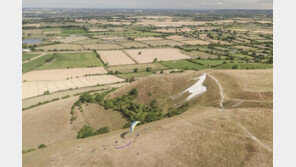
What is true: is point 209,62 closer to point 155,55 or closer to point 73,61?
point 155,55

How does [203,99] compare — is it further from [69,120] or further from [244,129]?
[69,120]

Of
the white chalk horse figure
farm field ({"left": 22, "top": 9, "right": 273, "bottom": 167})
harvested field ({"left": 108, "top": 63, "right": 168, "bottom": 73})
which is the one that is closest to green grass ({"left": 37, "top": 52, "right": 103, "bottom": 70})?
farm field ({"left": 22, "top": 9, "right": 273, "bottom": 167})

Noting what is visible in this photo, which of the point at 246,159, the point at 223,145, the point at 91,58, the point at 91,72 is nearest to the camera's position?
the point at 246,159

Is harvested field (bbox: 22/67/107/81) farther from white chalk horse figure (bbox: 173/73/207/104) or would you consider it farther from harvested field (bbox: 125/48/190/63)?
white chalk horse figure (bbox: 173/73/207/104)

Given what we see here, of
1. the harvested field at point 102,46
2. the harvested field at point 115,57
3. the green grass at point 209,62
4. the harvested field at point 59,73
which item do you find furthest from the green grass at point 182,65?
the harvested field at point 102,46

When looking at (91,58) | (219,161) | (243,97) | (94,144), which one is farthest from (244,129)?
(91,58)
